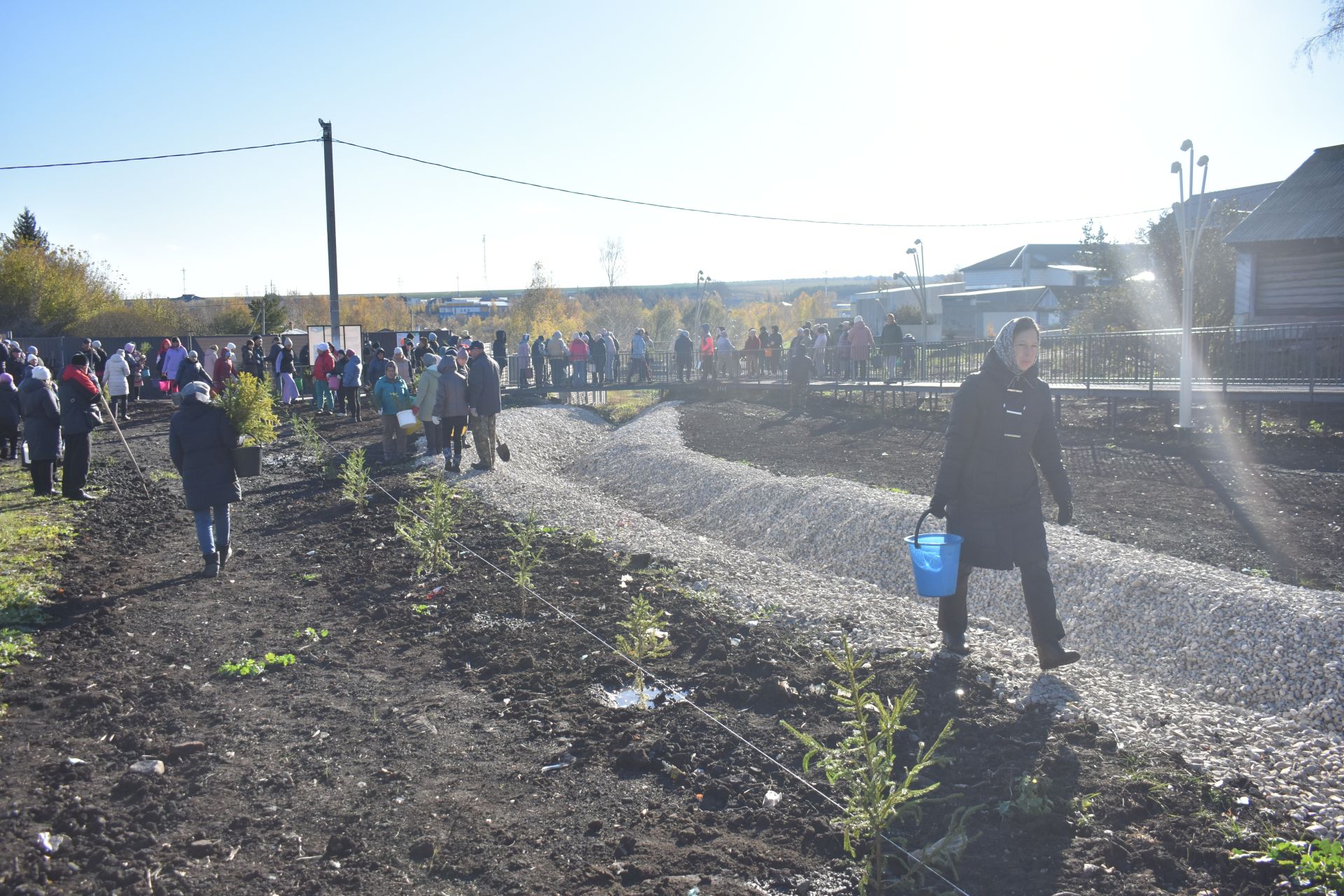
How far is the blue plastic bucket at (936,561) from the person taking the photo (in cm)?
605

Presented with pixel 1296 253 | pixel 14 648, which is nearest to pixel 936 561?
pixel 14 648

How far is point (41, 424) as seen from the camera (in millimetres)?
Result: 13070

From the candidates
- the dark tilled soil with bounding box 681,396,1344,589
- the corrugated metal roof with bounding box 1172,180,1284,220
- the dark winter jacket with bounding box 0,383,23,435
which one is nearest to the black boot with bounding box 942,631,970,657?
the dark tilled soil with bounding box 681,396,1344,589

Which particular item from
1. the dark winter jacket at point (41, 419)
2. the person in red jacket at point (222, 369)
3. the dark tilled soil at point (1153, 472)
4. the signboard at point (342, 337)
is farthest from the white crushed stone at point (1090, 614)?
the signboard at point (342, 337)

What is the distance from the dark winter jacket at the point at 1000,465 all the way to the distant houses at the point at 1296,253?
788 inches

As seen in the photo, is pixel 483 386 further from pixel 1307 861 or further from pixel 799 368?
pixel 1307 861

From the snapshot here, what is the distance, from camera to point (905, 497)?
1238 centimetres

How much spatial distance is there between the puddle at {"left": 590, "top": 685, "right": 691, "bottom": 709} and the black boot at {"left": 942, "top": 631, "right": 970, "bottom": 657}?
179cm

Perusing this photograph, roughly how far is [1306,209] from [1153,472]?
13.6 m

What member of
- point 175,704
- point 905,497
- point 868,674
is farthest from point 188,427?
point 905,497

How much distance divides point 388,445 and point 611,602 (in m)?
10.4

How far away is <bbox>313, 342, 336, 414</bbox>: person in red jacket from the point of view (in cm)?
2488

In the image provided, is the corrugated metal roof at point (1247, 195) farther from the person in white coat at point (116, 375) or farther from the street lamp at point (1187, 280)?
the person in white coat at point (116, 375)

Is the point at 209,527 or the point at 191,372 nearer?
the point at 209,527
